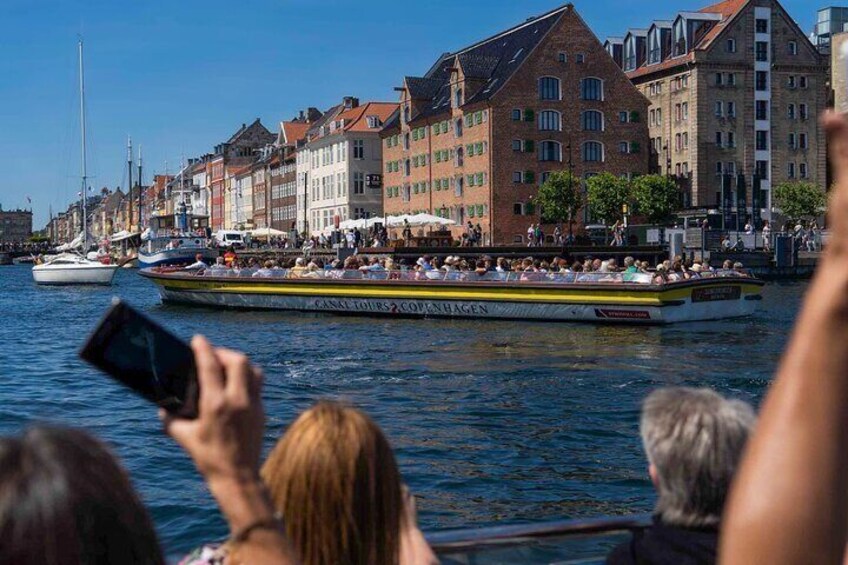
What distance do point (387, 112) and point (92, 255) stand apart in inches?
1129

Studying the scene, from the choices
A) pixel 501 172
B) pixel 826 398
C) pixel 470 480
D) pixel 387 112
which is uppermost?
pixel 387 112

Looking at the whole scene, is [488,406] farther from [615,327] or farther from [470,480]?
[615,327]

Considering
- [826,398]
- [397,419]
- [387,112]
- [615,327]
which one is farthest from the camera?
[387,112]

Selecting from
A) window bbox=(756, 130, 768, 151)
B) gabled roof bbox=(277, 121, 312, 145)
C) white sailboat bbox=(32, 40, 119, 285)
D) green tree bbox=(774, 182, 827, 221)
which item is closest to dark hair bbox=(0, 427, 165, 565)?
white sailboat bbox=(32, 40, 119, 285)

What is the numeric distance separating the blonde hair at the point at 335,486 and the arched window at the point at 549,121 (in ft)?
223

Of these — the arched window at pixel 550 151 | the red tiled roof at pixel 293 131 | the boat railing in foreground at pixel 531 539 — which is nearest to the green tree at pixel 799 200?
the arched window at pixel 550 151

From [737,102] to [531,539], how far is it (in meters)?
77.4

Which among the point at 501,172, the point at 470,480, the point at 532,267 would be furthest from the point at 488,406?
the point at 501,172

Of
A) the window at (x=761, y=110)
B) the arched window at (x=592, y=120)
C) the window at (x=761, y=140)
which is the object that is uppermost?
the window at (x=761, y=110)

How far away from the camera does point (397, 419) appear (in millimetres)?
14930

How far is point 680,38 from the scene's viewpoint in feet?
263

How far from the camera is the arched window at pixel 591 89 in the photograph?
70.4 metres

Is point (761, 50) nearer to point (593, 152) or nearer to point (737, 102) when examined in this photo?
point (737, 102)

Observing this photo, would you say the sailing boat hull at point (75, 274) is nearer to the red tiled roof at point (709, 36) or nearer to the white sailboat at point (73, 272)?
the white sailboat at point (73, 272)
